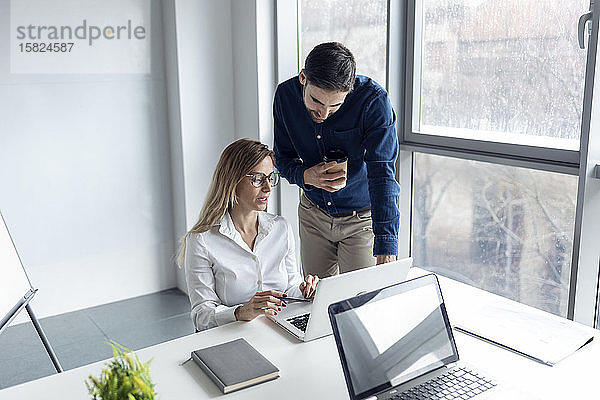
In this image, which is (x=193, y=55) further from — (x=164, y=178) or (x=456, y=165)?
(x=456, y=165)

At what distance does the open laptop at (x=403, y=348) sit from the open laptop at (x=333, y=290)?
0.16 metres

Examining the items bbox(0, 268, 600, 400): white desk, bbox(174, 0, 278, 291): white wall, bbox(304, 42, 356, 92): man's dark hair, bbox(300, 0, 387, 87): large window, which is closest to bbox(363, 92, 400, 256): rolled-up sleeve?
bbox(304, 42, 356, 92): man's dark hair

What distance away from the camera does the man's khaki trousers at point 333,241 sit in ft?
8.33

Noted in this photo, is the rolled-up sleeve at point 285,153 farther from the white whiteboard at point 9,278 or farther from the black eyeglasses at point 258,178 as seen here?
the white whiteboard at point 9,278

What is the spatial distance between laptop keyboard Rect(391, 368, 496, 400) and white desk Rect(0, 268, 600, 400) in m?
0.06

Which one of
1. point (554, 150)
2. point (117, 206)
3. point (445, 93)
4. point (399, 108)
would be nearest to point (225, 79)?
point (117, 206)

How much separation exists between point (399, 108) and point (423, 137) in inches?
8.0

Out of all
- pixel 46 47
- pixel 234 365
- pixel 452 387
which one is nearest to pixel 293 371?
pixel 234 365

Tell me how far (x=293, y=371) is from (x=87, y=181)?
2484mm

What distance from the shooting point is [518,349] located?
170 centimetres

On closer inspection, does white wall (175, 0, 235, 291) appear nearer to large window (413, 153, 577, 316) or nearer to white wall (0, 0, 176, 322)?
white wall (0, 0, 176, 322)

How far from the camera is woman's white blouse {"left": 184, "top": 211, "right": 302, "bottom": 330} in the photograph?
6.48ft

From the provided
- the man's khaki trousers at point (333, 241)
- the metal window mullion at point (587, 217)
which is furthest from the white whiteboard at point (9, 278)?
the metal window mullion at point (587, 217)

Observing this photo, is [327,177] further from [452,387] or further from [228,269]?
A: [452,387]
